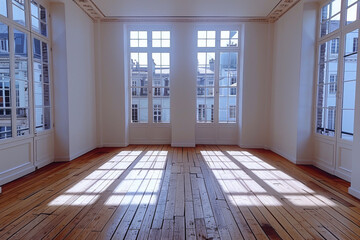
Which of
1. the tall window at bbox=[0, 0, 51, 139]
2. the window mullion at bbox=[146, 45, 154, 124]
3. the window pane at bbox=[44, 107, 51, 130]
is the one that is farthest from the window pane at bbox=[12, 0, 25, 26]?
the window mullion at bbox=[146, 45, 154, 124]

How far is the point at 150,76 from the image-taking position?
6.23 meters

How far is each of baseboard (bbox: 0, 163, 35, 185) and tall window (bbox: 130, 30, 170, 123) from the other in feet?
9.81

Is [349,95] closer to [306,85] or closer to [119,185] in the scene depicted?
[306,85]

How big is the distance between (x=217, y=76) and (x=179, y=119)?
66.7 inches

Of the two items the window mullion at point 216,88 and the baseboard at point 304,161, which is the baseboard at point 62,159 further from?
the baseboard at point 304,161

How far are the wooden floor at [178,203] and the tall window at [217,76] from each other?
2.19 metres

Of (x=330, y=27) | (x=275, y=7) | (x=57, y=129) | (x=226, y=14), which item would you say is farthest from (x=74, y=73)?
(x=330, y=27)

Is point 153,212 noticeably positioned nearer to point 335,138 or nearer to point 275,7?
point 335,138

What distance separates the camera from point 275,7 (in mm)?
4918

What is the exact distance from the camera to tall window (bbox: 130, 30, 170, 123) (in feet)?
20.2

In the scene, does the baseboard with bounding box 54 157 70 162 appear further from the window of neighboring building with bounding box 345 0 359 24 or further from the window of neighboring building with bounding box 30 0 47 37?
the window of neighboring building with bounding box 345 0 359 24

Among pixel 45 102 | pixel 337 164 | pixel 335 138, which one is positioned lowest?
pixel 337 164

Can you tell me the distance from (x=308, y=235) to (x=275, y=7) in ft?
15.8

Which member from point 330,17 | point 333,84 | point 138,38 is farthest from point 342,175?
point 138,38
